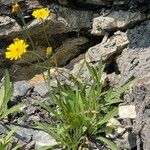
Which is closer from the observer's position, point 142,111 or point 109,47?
point 142,111

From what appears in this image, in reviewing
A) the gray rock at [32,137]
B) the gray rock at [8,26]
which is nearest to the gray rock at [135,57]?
the gray rock at [32,137]

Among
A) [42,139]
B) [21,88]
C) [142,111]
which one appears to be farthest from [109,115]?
[21,88]

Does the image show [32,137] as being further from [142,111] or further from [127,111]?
[142,111]

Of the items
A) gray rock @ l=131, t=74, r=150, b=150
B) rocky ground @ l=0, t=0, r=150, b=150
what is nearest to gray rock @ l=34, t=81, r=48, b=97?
rocky ground @ l=0, t=0, r=150, b=150

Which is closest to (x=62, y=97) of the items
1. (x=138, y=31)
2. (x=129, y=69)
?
(x=129, y=69)

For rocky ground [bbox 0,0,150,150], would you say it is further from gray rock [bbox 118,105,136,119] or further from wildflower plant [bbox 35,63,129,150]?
wildflower plant [bbox 35,63,129,150]

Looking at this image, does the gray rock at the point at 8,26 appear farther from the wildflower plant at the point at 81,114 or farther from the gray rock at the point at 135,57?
the gray rock at the point at 135,57

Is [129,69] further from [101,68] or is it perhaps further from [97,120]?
[97,120]
